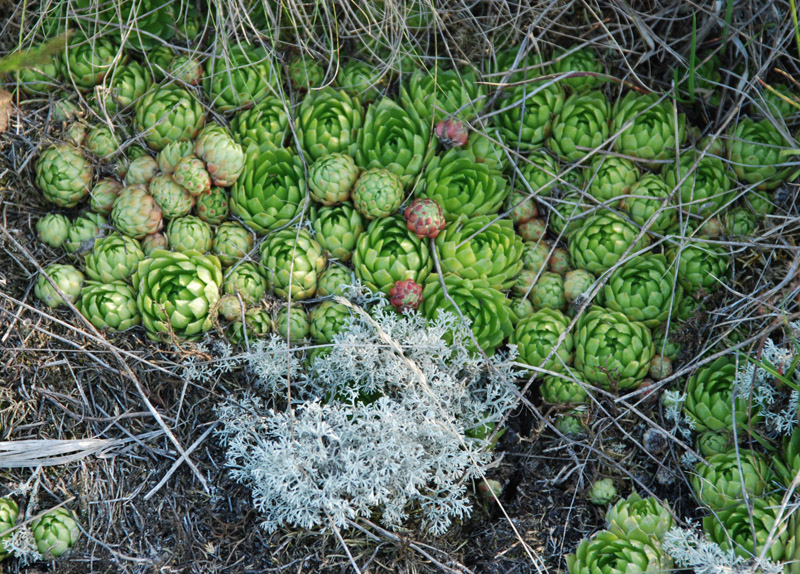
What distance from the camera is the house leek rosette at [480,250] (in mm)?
2340

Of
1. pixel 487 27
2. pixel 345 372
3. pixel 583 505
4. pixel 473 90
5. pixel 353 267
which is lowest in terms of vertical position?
pixel 583 505

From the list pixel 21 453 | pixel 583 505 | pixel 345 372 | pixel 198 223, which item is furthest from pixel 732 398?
pixel 21 453

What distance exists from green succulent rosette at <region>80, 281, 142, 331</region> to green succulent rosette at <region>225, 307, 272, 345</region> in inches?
14.7

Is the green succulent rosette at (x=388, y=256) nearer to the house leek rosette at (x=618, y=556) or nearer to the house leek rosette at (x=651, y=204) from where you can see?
the house leek rosette at (x=651, y=204)

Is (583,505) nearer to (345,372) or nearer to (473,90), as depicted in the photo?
(345,372)

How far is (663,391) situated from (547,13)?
1603 mm

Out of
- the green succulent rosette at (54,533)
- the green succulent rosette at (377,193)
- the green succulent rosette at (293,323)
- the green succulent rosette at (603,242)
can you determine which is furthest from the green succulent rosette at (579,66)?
the green succulent rosette at (54,533)

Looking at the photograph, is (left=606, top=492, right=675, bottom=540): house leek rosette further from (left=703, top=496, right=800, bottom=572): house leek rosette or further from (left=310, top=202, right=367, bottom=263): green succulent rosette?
(left=310, top=202, right=367, bottom=263): green succulent rosette

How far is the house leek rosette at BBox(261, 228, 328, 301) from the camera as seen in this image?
232 cm

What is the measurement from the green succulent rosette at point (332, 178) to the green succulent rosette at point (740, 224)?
1.47m

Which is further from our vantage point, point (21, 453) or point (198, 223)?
point (198, 223)

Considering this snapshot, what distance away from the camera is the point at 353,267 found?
243cm

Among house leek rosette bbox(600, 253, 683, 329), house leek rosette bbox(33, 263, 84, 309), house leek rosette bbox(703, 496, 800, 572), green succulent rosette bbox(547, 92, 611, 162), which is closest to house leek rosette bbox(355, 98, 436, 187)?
green succulent rosette bbox(547, 92, 611, 162)

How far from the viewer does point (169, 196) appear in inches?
92.4
